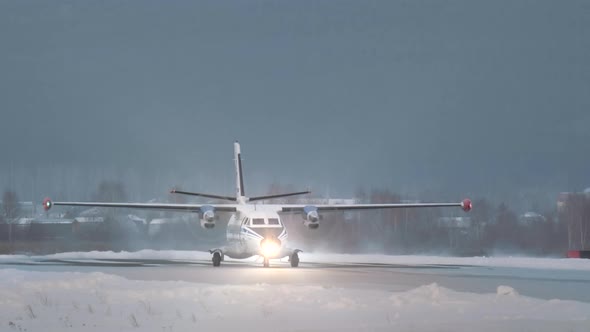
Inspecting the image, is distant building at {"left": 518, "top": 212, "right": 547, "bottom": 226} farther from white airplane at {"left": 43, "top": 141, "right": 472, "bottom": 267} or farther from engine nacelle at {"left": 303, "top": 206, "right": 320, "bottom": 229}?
engine nacelle at {"left": 303, "top": 206, "right": 320, "bottom": 229}

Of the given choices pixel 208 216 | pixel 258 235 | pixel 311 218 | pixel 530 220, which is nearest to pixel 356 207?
pixel 311 218

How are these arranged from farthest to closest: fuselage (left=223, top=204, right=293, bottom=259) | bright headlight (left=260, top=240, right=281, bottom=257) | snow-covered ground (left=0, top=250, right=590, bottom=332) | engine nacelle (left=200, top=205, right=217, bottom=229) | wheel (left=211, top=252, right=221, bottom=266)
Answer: engine nacelle (left=200, top=205, right=217, bottom=229)
wheel (left=211, top=252, right=221, bottom=266)
fuselage (left=223, top=204, right=293, bottom=259)
bright headlight (left=260, top=240, right=281, bottom=257)
snow-covered ground (left=0, top=250, right=590, bottom=332)

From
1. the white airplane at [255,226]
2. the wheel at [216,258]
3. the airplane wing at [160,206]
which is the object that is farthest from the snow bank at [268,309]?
the airplane wing at [160,206]

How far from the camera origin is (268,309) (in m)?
19.7

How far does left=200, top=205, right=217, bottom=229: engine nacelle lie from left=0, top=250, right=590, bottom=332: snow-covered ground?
57.0 ft

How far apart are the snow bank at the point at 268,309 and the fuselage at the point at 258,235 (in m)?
16.0

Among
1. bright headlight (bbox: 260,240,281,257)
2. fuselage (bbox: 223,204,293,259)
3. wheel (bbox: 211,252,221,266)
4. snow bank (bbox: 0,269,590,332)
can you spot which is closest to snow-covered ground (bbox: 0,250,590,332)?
snow bank (bbox: 0,269,590,332)

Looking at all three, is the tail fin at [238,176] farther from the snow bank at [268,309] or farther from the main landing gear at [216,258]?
the snow bank at [268,309]

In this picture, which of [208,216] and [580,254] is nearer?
[208,216]

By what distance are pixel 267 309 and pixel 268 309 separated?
0.03 m

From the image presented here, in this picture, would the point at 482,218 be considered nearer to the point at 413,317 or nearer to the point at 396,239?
the point at 396,239

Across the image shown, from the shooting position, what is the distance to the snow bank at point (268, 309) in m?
17.1

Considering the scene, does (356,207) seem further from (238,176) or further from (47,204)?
(47,204)

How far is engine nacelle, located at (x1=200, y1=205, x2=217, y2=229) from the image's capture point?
43.2 meters
